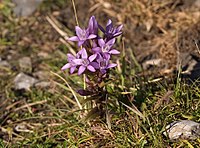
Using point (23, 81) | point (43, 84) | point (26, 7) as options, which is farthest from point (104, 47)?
point (26, 7)

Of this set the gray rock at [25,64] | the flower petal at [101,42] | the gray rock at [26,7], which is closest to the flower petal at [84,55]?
the flower petal at [101,42]

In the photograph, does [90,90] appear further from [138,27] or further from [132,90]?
[138,27]

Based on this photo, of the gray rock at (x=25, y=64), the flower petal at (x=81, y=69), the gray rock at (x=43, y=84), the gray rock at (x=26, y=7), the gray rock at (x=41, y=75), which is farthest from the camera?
the gray rock at (x=26, y=7)

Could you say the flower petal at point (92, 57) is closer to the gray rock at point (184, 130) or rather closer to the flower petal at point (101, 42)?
the flower petal at point (101, 42)

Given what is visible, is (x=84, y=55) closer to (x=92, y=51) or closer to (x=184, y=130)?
(x=92, y=51)

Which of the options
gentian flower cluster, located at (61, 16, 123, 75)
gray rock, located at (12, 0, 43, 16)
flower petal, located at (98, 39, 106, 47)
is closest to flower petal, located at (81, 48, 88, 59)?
gentian flower cluster, located at (61, 16, 123, 75)
